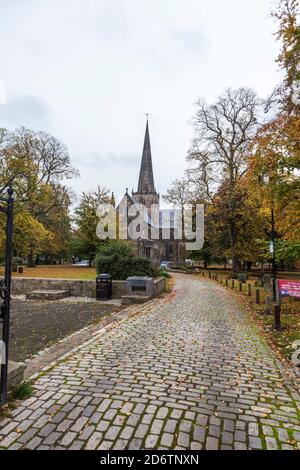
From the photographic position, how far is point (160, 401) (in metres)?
3.80

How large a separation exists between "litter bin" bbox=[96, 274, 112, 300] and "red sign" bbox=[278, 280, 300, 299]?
8196 mm

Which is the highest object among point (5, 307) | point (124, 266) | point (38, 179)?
point (38, 179)

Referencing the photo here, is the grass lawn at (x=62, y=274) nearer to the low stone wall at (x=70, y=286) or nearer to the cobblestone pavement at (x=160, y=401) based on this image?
the low stone wall at (x=70, y=286)

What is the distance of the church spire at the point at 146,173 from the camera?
57.5 meters

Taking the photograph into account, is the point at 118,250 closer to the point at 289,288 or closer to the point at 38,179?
the point at 289,288

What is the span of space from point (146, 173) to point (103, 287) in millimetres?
45863

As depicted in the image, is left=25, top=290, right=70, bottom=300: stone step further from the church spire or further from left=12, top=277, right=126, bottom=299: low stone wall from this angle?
the church spire

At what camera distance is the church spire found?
189 feet


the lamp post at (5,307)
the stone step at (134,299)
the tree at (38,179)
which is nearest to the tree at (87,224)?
the tree at (38,179)

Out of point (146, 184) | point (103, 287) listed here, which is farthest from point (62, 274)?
point (146, 184)

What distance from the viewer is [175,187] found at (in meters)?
43.2

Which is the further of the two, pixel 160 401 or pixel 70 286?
pixel 70 286

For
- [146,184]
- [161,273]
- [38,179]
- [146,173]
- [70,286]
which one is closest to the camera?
[70,286]

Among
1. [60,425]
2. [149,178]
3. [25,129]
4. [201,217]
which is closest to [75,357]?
[60,425]
